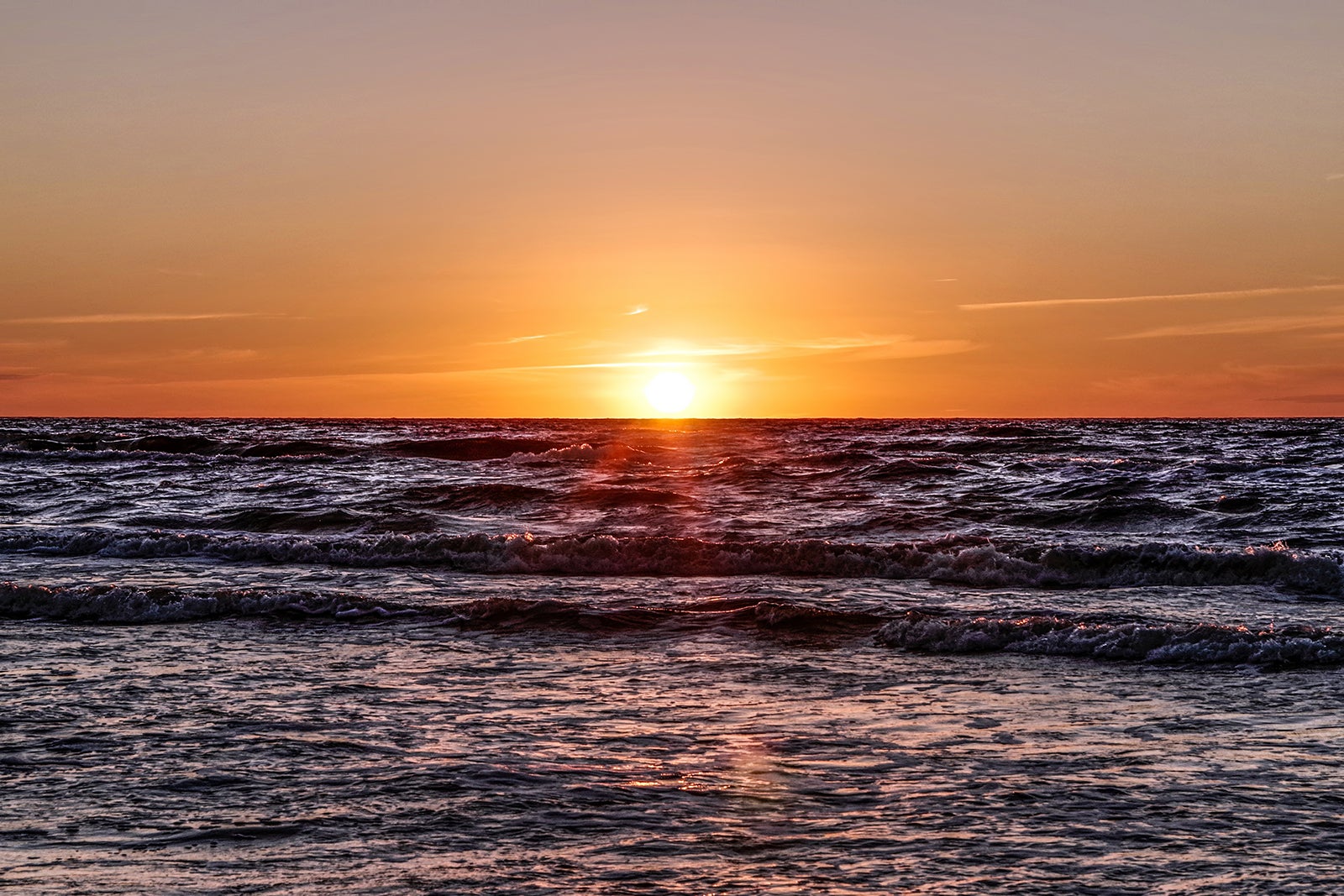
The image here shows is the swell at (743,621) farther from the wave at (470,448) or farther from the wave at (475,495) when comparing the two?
the wave at (470,448)

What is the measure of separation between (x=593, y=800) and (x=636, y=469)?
3340 cm

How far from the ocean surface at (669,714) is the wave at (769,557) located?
7 centimetres

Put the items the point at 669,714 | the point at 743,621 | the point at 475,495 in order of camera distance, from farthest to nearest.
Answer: the point at 475,495, the point at 743,621, the point at 669,714

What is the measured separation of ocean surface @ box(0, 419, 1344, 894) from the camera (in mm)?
5285

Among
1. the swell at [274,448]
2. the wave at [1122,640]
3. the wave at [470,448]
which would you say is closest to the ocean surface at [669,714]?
the wave at [1122,640]

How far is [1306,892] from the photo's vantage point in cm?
482

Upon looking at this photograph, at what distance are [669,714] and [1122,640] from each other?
476 centimetres

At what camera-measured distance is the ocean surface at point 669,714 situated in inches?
208

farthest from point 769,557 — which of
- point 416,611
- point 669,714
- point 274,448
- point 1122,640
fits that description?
point 274,448

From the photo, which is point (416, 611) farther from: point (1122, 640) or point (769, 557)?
point (1122, 640)

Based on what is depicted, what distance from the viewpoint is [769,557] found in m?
17.3

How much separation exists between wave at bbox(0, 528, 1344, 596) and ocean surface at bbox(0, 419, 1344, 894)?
0.07 meters

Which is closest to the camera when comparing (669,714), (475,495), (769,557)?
(669,714)

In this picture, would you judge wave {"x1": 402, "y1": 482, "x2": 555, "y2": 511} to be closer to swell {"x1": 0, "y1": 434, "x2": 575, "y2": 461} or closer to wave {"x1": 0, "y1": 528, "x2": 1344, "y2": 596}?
wave {"x1": 0, "y1": 528, "x2": 1344, "y2": 596}
